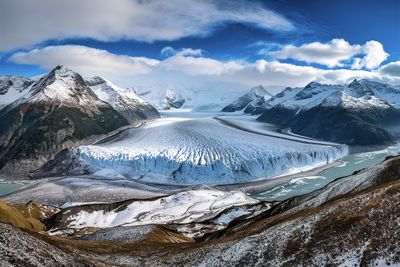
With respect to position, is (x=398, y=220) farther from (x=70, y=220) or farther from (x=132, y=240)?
(x=70, y=220)

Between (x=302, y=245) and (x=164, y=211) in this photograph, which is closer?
(x=302, y=245)

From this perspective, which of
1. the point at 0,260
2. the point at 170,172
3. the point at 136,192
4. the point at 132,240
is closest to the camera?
the point at 0,260

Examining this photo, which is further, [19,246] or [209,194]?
[209,194]

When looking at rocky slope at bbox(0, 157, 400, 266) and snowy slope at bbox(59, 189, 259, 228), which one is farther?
snowy slope at bbox(59, 189, 259, 228)

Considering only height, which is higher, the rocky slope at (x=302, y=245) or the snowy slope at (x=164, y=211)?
the rocky slope at (x=302, y=245)

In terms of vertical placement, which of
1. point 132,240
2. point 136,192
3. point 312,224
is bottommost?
point 136,192

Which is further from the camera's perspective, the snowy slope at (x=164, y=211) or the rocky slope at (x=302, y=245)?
the snowy slope at (x=164, y=211)

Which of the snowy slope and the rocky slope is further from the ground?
the rocky slope

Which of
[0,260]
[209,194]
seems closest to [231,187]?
[209,194]

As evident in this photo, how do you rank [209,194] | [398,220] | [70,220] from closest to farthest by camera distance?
[398,220], [70,220], [209,194]

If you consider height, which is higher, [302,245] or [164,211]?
[302,245]

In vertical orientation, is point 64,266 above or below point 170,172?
above
